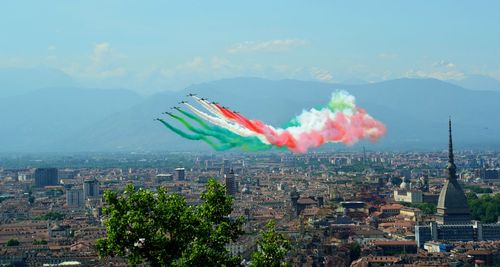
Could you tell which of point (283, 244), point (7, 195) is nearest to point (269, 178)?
point (7, 195)

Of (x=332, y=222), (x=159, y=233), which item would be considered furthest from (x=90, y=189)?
(x=159, y=233)

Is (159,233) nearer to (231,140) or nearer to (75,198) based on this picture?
(231,140)

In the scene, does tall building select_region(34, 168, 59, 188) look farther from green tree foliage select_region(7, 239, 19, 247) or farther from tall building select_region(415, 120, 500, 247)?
tall building select_region(415, 120, 500, 247)

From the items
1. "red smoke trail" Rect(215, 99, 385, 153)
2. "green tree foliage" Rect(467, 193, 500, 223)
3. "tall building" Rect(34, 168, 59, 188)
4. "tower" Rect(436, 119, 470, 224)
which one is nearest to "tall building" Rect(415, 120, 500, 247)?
"tower" Rect(436, 119, 470, 224)

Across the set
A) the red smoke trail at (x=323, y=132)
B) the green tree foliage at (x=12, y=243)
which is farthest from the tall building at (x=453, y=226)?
the red smoke trail at (x=323, y=132)

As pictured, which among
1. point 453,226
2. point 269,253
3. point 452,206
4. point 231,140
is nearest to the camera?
point 269,253

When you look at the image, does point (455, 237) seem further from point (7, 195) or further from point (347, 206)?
point (7, 195)

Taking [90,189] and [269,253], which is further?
[90,189]
